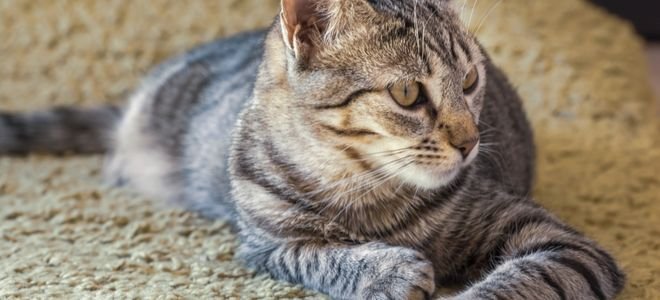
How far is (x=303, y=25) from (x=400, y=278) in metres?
0.43

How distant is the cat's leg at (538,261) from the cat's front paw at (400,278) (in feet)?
0.22

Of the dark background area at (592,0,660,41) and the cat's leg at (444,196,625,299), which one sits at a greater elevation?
the cat's leg at (444,196,625,299)

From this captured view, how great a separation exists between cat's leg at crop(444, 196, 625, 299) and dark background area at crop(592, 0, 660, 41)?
160 centimetres

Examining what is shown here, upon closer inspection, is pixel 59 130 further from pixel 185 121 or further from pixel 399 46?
pixel 399 46

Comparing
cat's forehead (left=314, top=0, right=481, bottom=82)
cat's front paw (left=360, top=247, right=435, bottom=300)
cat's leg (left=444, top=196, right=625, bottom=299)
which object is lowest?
cat's leg (left=444, top=196, right=625, bottom=299)

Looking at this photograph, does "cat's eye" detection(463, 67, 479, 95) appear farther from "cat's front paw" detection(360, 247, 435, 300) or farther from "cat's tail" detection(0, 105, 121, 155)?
"cat's tail" detection(0, 105, 121, 155)

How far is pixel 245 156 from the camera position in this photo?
5.46 feet

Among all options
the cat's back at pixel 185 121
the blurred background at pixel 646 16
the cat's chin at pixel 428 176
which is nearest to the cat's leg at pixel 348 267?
the cat's chin at pixel 428 176

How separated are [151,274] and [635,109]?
143 cm

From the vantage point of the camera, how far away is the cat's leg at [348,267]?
4.58 ft

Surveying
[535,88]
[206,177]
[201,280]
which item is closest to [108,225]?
[206,177]

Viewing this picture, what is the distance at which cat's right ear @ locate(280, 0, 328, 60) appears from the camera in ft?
4.80

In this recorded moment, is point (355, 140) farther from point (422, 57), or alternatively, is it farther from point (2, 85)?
point (2, 85)

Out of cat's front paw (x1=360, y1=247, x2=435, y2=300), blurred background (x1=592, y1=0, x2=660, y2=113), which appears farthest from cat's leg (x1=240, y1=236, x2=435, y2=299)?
blurred background (x1=592, y1=0, x2=660, y2=113)
